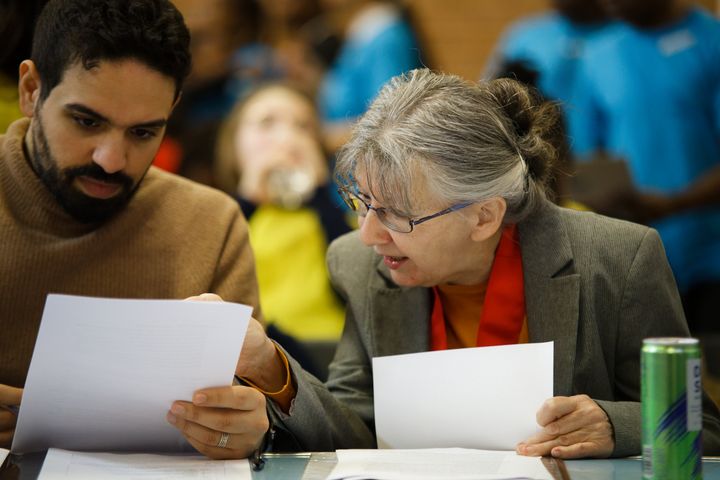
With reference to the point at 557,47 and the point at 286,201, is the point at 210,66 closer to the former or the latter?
the point at 286,201

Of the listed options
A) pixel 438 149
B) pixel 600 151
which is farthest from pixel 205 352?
pixel 600 151

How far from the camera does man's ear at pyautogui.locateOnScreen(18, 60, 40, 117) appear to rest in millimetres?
1999

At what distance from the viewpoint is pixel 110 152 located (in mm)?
1924

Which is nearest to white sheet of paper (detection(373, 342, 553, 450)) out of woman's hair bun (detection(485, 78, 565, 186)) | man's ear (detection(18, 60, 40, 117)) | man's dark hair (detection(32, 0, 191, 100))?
woman's hair bun (detection(485, 78, 565, 186))

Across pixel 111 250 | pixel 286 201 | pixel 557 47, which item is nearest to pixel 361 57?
pixel 557 47

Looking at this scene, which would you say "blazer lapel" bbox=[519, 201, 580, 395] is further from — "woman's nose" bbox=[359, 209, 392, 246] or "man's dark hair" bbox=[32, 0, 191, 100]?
"man's dark hair" bbox=[32, 0, 191, 100]

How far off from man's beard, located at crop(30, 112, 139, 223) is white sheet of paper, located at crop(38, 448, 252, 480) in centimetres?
53

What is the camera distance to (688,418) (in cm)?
136

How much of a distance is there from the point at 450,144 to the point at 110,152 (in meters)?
0.64

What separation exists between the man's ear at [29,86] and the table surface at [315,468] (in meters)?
0.73

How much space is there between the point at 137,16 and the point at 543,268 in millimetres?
911

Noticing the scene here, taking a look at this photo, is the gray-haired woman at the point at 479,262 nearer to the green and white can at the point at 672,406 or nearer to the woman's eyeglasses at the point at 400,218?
the woman's eyeglasses at the point at 400,218

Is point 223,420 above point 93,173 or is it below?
below

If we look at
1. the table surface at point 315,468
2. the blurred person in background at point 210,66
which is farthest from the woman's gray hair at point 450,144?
the blurred person in background at point 210,66
